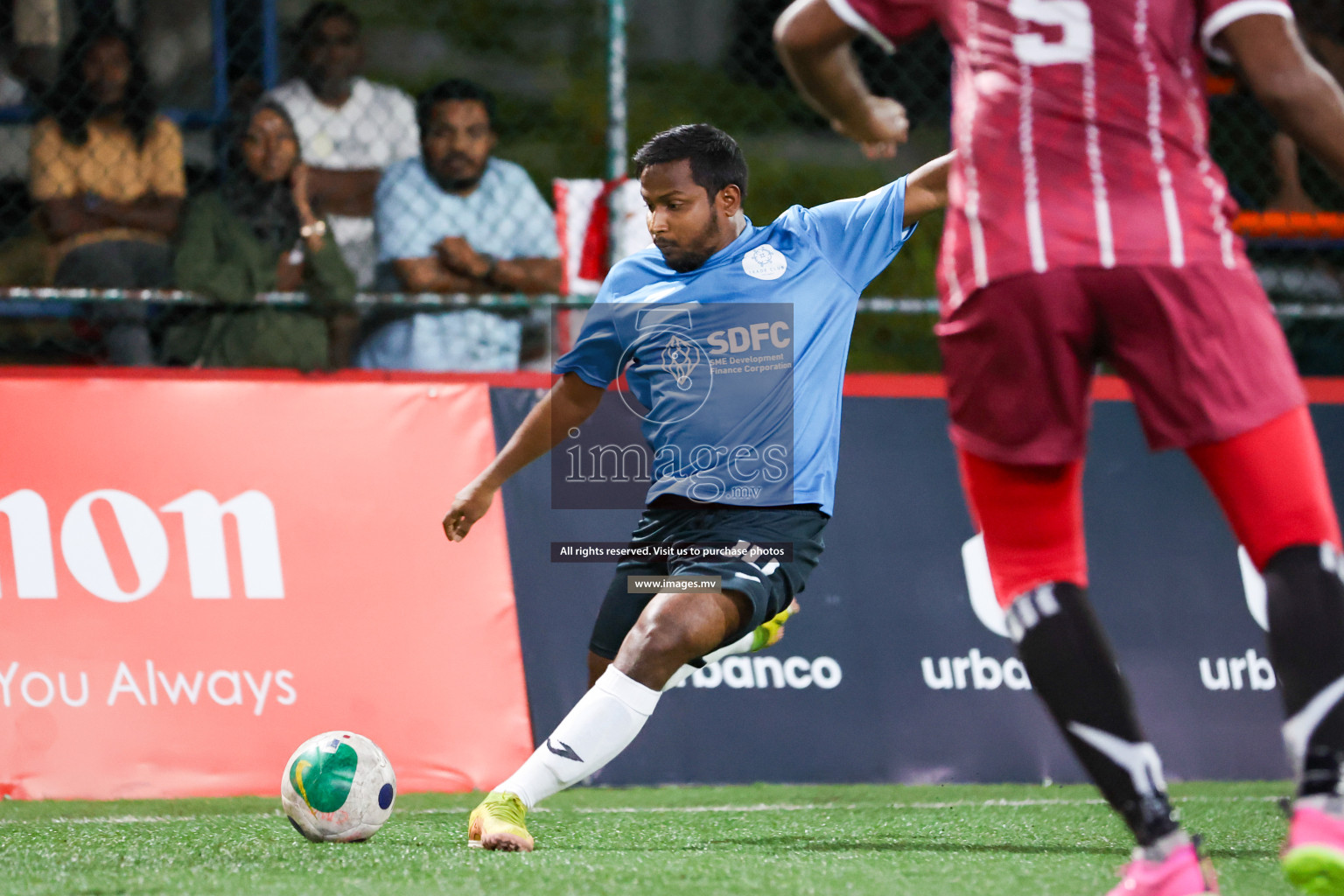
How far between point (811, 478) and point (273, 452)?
88.6 inches

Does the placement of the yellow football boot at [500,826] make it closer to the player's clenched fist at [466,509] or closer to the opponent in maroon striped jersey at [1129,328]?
the player's clenched fist at [466,509]

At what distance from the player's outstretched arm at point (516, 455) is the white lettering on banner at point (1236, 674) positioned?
280cm

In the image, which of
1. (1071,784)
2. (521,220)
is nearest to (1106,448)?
(1071,784)

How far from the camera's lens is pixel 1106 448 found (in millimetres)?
5750

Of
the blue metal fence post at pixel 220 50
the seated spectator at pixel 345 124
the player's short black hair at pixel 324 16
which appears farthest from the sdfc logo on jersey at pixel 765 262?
the blue metal fence post at pixel 220 50

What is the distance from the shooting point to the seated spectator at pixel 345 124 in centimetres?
680

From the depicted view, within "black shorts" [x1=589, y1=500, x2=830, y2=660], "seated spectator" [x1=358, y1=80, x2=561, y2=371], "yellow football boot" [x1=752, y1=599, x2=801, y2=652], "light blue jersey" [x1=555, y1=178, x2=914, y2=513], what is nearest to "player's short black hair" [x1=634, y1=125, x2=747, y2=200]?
"light blue jersey" [x1=555, y1=178, x2=914, y2=513]

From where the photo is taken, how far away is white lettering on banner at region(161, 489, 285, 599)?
5152mm

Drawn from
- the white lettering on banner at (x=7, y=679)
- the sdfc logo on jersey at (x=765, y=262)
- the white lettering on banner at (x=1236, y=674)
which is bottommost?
the white lettering on banner at (x=1236, y=674)

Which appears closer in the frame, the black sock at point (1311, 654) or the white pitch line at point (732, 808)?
the black sock at point (1311, 654)

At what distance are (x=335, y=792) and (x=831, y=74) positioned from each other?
2186 millimetres

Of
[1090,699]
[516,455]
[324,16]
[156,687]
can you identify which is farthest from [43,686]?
[1090,699]

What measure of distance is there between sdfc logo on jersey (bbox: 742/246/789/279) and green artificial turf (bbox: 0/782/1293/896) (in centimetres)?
157

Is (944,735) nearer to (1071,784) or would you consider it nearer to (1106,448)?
(1071,784)
